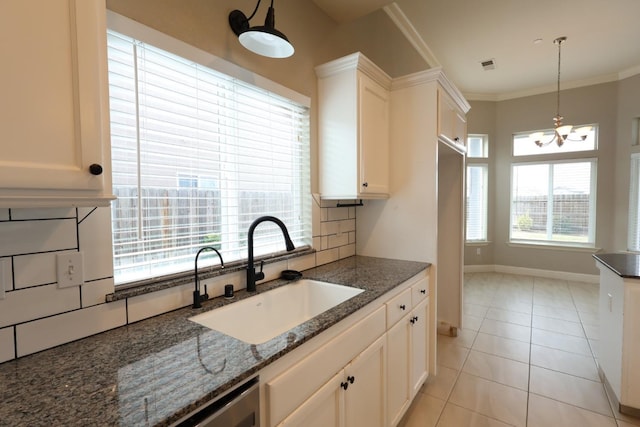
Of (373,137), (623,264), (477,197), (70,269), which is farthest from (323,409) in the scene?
(477,197)

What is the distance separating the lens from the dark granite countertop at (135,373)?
0.68 meters

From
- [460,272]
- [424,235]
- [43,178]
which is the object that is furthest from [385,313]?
[460,272]

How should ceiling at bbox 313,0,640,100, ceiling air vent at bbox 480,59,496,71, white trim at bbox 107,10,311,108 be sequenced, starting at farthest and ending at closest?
1. ceiling air vent at bbox 480,59,496,71
2. ceiling at bbox 313,0,640,100
3. white trim at bbox 107,10,311,108

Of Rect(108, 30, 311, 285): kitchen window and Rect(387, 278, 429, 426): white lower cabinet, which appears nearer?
Rect(108, 30, 311, 285): kitchen window

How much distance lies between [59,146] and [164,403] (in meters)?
0.67

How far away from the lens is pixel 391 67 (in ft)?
10.4

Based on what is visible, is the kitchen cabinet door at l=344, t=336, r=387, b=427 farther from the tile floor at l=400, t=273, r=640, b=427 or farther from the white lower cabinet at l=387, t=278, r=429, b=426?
the tile floor at l=400, t=273, r=640, b=427

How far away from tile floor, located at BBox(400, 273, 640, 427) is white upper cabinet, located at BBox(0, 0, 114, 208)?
2176 mm

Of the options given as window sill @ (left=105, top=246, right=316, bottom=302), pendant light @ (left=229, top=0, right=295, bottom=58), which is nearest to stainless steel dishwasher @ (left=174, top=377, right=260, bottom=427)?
window sill @ (left=105, top=246, right=316, bottom=302)

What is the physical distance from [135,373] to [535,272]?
6.27 meters

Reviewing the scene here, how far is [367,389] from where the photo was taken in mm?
1434

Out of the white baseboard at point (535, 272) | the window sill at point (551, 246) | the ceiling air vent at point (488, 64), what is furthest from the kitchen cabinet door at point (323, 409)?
the window sill at point (551, 246)

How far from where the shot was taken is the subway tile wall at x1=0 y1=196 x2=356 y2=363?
2.98 ft

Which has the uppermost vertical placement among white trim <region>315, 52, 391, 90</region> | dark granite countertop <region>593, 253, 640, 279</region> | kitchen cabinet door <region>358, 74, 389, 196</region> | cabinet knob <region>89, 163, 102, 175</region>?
white trim <region>315, 52, 391, 90</region>
